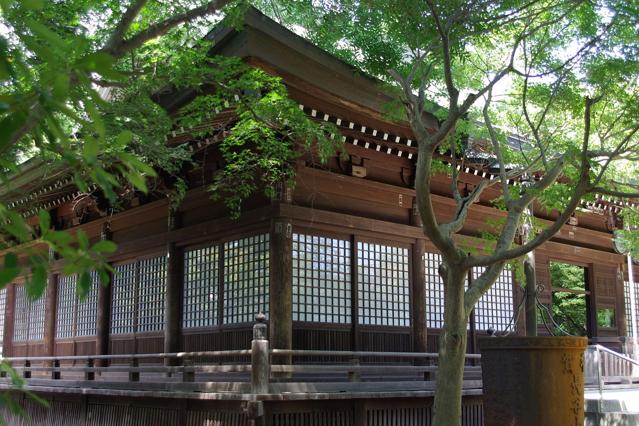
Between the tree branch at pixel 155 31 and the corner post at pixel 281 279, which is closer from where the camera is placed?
the tree branch at pixel 155 31

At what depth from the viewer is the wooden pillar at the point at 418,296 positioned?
1242 cm

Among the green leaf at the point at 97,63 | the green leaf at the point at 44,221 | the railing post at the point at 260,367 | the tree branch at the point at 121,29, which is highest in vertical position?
the tree branch at the point at 121,29

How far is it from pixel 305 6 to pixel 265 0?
304 inches

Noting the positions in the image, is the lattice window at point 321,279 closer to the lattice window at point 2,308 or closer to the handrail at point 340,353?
the handrail at point 340,353

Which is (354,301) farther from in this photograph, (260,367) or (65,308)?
(65,308)

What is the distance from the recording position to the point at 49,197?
49.9 ft

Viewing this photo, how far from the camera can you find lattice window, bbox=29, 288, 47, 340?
17.7 metres

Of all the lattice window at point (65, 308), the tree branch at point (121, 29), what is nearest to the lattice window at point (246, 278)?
the tree branch at point (121, 29)

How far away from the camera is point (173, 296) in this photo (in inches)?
497

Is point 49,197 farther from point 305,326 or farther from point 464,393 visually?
point 464,393

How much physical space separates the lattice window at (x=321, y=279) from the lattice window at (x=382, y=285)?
31 cm

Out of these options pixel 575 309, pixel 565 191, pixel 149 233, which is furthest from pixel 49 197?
pixel 575 309

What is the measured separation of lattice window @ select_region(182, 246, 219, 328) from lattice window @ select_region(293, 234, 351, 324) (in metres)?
1.71

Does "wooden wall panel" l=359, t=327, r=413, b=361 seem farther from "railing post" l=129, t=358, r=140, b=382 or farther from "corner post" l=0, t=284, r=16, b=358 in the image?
"corner post" l=0, t=284, r=16, b=358
